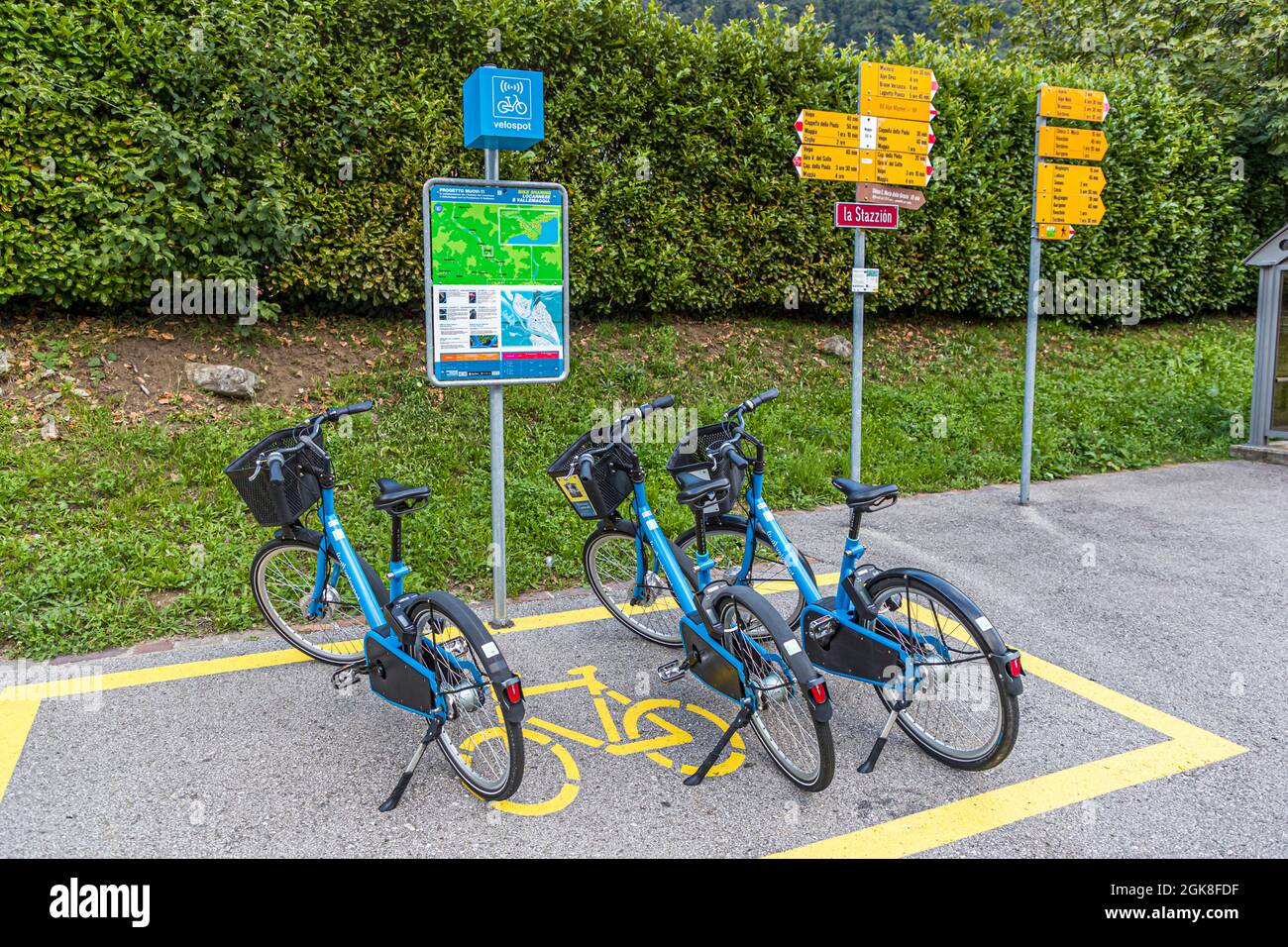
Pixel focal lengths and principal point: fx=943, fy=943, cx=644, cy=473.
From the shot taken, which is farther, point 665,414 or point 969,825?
point 665,414

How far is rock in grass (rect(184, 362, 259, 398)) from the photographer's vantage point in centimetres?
672

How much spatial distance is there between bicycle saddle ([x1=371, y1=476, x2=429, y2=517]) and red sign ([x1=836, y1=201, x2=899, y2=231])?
3908mm

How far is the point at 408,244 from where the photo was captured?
24.7 feet

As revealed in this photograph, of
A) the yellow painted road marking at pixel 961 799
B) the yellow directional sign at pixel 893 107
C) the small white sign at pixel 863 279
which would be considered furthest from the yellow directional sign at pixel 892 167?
the yellow painted road marking at pixel 961 799

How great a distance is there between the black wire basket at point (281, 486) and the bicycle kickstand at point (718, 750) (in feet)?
6.28

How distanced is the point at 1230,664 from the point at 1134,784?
1.45 m

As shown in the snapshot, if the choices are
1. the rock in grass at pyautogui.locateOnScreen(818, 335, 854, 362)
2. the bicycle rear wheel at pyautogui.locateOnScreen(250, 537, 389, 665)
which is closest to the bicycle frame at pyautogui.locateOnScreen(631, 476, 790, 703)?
the bicycle rear wheel at pyautogui.locateOnScreen(250, 537, 389, 665)

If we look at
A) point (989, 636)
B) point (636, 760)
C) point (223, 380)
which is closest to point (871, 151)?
→ point (989, 636)

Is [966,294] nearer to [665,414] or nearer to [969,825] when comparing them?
[665,414]

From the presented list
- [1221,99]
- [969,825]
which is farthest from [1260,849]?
[1221,99]

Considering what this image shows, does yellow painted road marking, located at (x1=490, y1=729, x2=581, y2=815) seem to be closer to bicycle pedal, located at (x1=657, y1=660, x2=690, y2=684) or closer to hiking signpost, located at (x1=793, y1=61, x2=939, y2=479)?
bicycle pedal, located at (x1=657, y1=660, x2=690, y2=684)

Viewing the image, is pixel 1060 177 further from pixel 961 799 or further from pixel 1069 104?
pixel 961 799

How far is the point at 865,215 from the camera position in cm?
639
